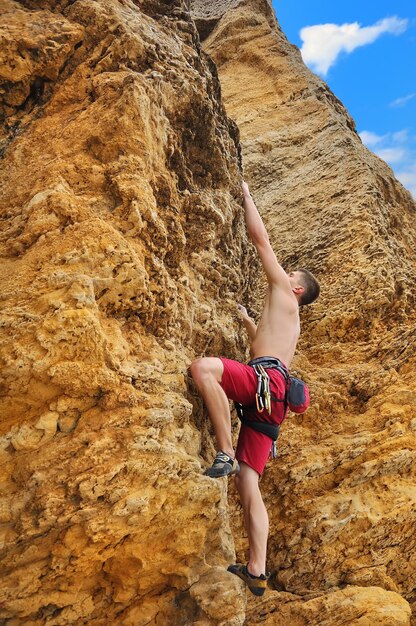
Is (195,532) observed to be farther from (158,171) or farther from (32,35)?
(32,35)

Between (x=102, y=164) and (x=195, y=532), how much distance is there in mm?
2485

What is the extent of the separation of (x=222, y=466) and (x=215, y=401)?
415 millimetres

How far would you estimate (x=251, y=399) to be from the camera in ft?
11.2

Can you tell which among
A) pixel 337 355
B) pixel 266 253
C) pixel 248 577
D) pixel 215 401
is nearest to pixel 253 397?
pixel 215 401

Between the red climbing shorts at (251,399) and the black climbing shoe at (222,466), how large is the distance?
0.26 meters

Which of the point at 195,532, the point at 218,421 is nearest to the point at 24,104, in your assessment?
the point at 218,421

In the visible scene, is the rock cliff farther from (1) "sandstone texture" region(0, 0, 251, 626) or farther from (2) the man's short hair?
(2) the man's short hair

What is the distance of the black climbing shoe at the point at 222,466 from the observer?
9.84 feet

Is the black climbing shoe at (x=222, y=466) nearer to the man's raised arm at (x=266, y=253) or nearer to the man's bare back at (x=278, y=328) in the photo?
the man's bare back at (x=278, y=328)

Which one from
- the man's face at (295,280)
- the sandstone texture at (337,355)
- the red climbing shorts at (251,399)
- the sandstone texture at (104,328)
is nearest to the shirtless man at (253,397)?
the red climbing shorts at (251,399)

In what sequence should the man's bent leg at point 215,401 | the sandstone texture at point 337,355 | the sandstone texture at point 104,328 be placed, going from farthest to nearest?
the sandstone texture at point 337,355
the man's bent leg at point 215,401
the sandstone texture at point 104,328

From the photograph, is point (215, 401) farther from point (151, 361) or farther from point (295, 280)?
point (295, 280)

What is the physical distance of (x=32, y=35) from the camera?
3.81 meters

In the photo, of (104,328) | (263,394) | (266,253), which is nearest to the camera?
(104,328)
